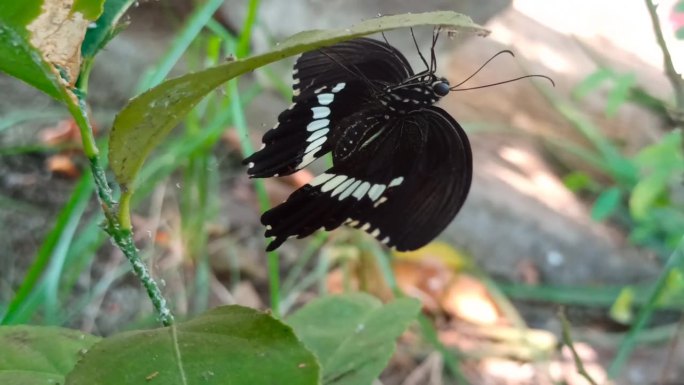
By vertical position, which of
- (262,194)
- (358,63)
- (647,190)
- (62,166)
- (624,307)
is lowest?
(624,307)

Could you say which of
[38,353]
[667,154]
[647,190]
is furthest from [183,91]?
[647,190]

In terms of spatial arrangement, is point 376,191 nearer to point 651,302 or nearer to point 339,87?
point 339,87

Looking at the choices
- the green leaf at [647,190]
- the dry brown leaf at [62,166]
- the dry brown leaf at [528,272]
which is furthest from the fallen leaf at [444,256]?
the dry brown leaf at [62,166]

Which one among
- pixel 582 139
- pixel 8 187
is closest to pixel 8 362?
pixel 8 187

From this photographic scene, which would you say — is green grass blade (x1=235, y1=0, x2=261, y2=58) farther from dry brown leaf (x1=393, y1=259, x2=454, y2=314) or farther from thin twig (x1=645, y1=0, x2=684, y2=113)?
dry brown leaf (x1=393, y1=259, x2=454, y2=314)

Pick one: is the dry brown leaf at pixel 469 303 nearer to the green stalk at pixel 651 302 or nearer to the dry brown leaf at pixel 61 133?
the green stalk at pixel 651 302

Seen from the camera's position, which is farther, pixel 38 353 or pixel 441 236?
pixel 441 236

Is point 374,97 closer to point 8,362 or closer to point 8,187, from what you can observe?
point 8,362
